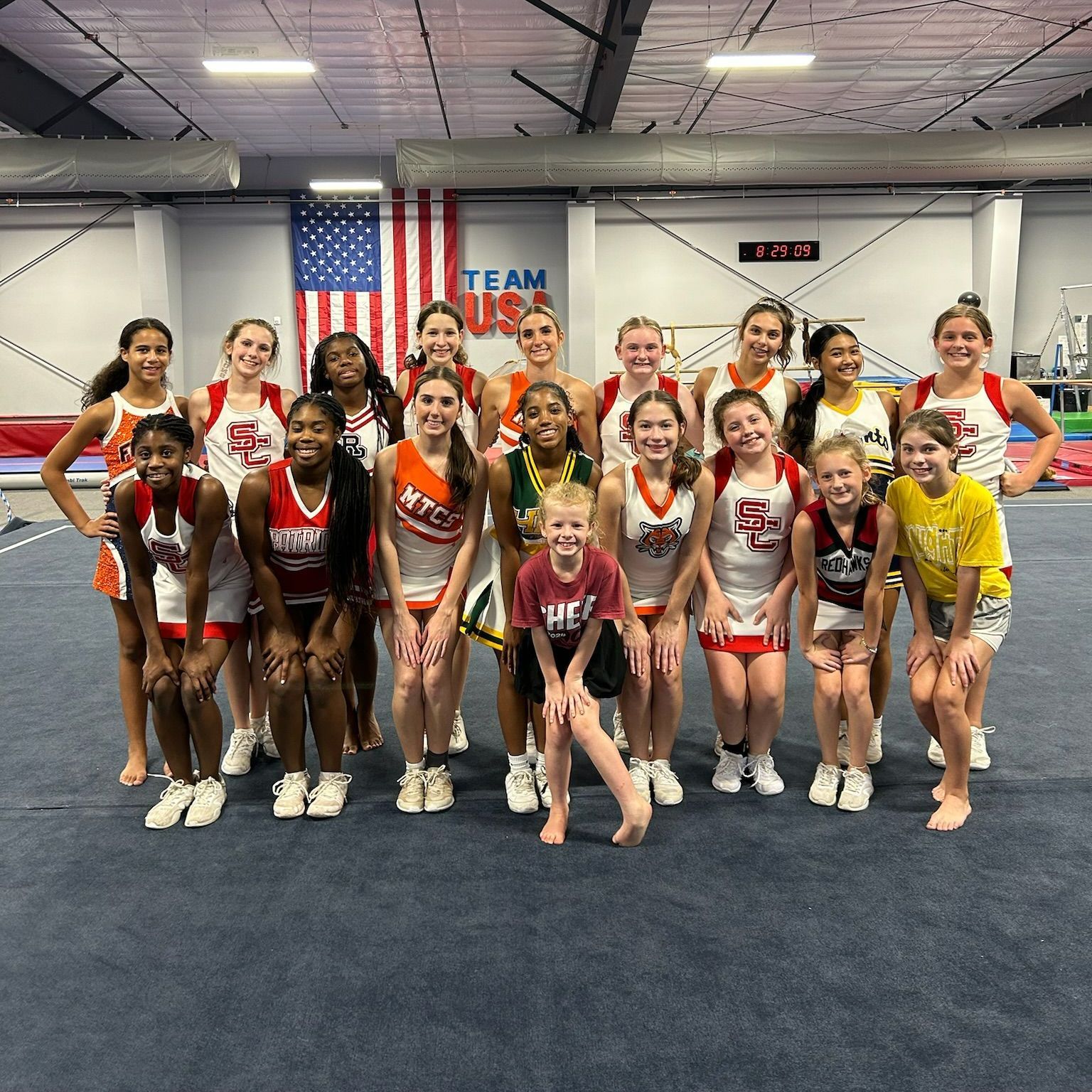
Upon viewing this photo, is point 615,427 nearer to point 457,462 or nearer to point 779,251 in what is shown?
point 457,462

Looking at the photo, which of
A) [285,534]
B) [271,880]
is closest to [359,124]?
[285,534]

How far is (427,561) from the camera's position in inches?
→ 124

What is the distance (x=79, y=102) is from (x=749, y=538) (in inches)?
413

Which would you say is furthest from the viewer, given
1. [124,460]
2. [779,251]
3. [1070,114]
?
[779,251]

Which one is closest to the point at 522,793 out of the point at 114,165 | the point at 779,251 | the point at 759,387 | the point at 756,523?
the point at 756,523

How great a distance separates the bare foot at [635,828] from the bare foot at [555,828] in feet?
0.54

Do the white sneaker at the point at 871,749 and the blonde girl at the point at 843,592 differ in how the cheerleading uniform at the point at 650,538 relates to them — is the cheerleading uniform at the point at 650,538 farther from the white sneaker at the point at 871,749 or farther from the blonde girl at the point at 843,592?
the white sneaker at the point at 871,749

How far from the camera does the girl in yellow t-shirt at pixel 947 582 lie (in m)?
2.80

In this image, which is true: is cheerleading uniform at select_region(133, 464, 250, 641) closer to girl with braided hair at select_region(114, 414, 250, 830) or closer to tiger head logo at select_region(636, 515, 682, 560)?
girl with braided hair at select_region(114, 414, 250, 830)

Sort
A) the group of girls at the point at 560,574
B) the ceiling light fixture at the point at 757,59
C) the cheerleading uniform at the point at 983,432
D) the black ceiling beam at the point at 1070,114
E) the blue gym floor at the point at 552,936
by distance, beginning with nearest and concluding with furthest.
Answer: the blue gym floor at the point at 552,936
the group of girls at the point at 560,574
the cheerleading uniform at the point at 983,432
the ceiling light fixture at the point at 757,59
the black ceiling beam at the point at 1070,114

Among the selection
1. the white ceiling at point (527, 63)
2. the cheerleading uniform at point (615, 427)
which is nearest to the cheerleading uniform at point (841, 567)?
the cheerleading uniform at point (615, 427)

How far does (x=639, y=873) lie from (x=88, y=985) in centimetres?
139

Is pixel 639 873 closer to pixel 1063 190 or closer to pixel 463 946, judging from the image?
pixel 463 946

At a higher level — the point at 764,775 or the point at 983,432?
the point at 983,432
